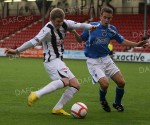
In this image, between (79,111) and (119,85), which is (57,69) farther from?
(119,85)

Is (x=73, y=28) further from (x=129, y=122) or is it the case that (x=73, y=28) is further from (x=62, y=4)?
(x=62, y=4)

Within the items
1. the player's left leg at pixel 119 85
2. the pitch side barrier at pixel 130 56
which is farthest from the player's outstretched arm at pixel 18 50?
the pitch side barrier at pixel 130 56

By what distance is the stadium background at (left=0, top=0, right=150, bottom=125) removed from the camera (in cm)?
941

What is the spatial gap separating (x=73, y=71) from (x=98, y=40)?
13.1 m

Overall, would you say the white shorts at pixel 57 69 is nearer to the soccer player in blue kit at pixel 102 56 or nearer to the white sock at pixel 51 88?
the white sock at pixel 51 88

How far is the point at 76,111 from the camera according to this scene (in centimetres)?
928

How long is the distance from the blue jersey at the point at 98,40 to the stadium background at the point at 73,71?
4.10 feet

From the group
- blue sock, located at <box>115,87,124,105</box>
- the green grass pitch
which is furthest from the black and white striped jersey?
blue sock, located at <box>115,87,124,105</box>

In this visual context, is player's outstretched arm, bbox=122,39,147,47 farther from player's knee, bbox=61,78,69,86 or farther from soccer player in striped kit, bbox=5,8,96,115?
player's knee, bbox=61,78,69,86

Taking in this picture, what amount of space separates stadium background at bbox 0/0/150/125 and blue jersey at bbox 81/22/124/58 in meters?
1.25

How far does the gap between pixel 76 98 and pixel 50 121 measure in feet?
13.0

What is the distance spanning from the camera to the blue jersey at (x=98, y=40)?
10445 millimetres

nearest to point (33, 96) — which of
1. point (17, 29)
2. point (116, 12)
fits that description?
point (116, 12)

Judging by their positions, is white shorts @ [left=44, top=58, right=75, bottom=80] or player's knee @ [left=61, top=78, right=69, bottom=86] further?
white shorts @ [left=44, top=58, right=75, bottom=80]
